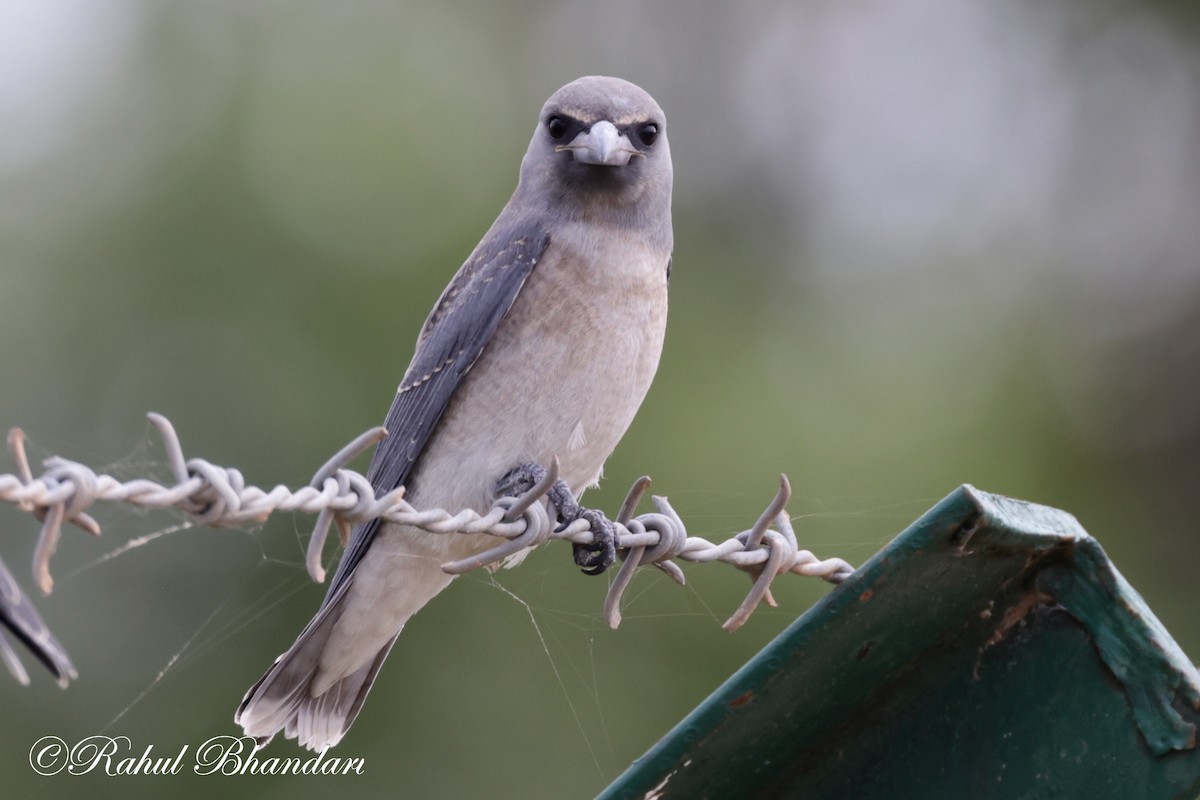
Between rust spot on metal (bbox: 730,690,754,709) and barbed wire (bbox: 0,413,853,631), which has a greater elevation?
barbed wire (bbox: 0,413,853,631)

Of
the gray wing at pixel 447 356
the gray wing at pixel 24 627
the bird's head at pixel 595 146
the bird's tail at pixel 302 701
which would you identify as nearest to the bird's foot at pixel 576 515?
the gray wing at pixel 447 356

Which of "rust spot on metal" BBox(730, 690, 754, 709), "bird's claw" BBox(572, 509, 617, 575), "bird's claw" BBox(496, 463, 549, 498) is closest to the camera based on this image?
"rust spot on metal" BBox(730, 690, 754, 709)

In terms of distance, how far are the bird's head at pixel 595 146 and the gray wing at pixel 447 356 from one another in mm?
173

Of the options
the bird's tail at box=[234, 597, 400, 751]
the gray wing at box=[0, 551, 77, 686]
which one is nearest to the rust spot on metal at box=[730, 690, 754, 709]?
the gray wing at box=[0, 551, 77, 686]

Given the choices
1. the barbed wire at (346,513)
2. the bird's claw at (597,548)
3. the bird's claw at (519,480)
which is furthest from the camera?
the bird's claw at (519,480)

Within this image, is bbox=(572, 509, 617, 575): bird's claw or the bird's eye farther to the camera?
the bird's eye

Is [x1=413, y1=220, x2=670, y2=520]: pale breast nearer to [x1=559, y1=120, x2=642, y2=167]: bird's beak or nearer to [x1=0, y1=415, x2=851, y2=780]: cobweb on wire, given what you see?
[x1=559, y1=120, x2=642, y2=167]: bird's beak

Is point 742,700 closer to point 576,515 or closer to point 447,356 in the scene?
point 576,515

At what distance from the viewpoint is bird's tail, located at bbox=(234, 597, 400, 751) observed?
3570 mm

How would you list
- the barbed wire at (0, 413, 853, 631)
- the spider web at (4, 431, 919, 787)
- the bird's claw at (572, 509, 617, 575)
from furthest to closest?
1. the spider web at (4, 431, 919, 787)
2. the bird's claw at (572, 509, 617, 575)
3. the barbed wire at (0, 413, 853, 631)

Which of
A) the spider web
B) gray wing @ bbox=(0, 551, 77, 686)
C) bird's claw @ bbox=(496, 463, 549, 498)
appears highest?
gray wing @ bbox=(0, 551, 77, 686)

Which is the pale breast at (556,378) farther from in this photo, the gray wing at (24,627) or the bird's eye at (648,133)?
the gray wing at (24,627)

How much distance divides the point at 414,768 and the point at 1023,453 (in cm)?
323

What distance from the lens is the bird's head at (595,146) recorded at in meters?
3.77
